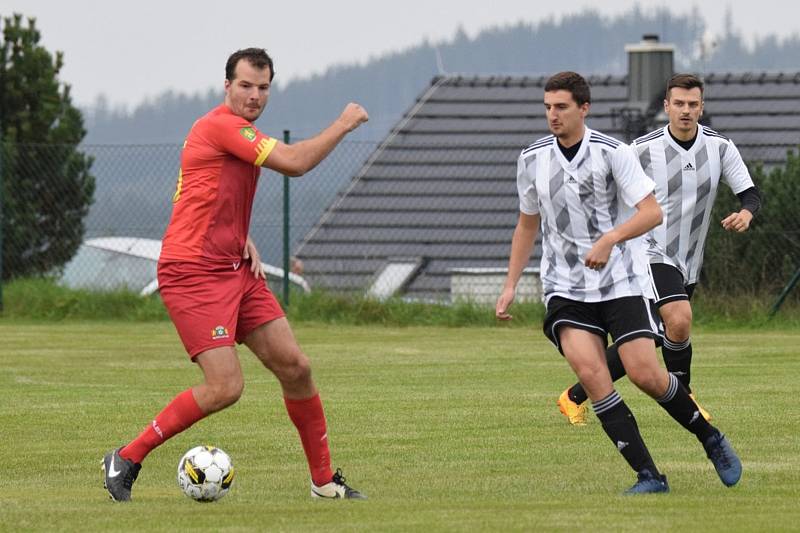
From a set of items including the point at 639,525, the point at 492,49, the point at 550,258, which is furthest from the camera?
the point at 492,49

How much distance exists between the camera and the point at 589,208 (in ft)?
26.9

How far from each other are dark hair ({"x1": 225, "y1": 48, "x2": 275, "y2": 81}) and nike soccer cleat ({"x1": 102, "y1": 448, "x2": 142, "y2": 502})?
186 cm

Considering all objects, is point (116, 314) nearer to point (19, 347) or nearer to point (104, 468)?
point (19, 347)

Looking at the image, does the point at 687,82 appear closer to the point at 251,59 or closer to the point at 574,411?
the point at 574,411

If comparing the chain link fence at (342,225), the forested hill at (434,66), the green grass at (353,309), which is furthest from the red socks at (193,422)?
the forested hill at (434,66)

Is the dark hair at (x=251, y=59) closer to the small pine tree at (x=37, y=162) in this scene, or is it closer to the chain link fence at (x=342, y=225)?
the chain link fence at (x=342, y=225)

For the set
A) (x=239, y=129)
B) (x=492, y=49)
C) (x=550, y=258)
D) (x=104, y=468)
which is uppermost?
(x=239, y=129)

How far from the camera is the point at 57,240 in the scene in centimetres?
2422

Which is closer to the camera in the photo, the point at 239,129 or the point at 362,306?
the point at 239,129

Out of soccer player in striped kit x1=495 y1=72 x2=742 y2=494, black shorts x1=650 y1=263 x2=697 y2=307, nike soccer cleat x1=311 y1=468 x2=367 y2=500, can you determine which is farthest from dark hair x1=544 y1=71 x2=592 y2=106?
black shorts x1=650 y1=263 x2=697 y2=307

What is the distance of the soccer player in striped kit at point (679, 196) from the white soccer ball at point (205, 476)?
3.50 meters

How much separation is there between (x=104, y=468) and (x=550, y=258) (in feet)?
7.75

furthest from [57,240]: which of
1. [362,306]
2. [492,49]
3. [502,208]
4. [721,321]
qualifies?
[492,49]

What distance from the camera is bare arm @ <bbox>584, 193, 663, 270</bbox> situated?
7.87m
